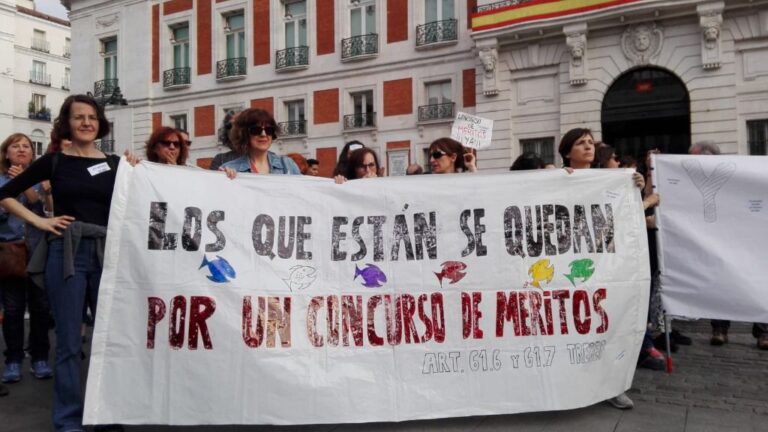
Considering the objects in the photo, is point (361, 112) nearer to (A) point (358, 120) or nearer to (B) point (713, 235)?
(A) point (358, 120)

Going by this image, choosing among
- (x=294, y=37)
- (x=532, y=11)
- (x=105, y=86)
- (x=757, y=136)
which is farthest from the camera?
(x=105, y=86)

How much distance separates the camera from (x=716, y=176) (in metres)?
4.69

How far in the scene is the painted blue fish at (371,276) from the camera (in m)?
3.78

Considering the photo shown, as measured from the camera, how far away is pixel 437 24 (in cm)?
2025

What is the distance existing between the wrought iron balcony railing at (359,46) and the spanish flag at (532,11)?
4046 millimetres

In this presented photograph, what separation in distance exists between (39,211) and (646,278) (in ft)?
15.3

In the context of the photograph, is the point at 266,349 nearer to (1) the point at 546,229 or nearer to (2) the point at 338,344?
(2) the point at 338,344

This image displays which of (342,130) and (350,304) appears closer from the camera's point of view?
(350,304)

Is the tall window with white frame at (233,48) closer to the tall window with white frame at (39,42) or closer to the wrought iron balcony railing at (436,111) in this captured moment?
the wrought iron balcony railing at (436,111)

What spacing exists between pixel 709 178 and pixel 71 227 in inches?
174

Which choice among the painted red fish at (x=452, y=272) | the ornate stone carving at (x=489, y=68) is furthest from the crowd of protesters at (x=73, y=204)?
the ornate stone carving at (x=489, y=68)

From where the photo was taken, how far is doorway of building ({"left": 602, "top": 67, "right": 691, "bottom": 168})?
17.1 metres

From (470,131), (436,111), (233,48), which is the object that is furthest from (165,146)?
(233,48)

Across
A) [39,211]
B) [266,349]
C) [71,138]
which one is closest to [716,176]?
[266,349]
